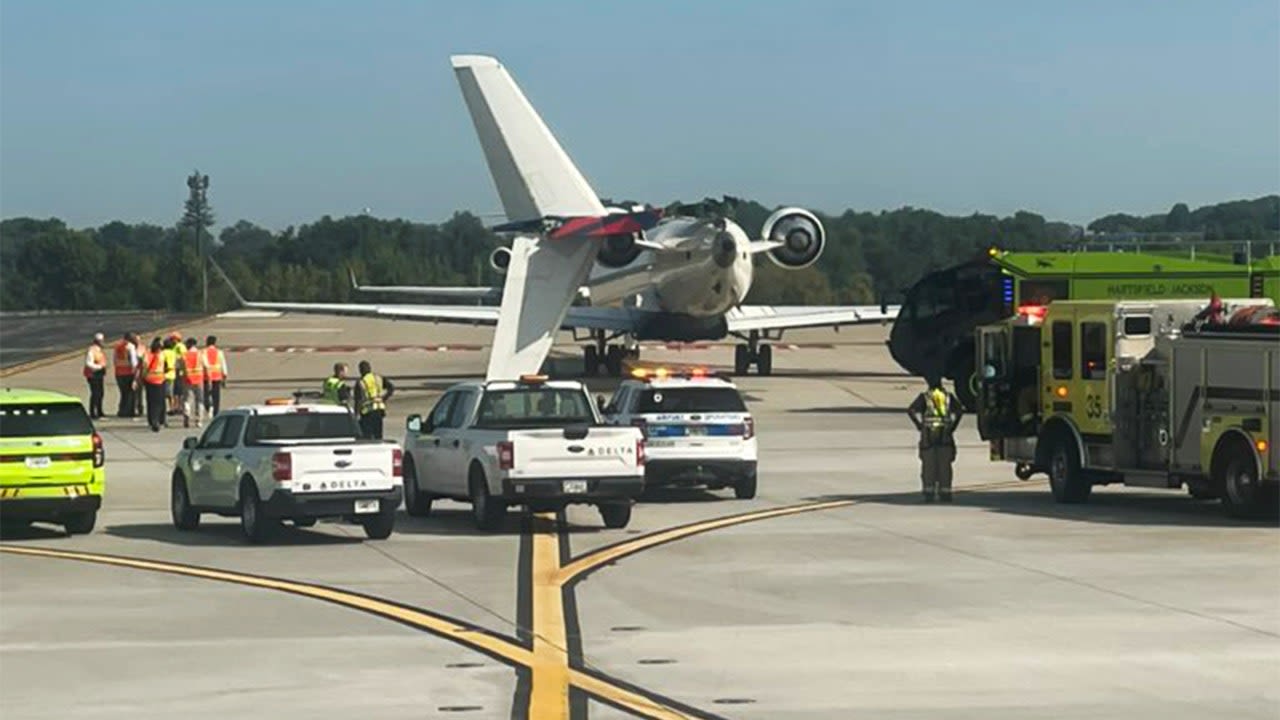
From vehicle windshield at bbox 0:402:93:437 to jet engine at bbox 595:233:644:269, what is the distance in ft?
86.1

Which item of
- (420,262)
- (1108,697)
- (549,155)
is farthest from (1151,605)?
(420,262)

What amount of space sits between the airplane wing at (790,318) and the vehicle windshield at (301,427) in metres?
36.6

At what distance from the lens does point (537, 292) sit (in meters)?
48.9

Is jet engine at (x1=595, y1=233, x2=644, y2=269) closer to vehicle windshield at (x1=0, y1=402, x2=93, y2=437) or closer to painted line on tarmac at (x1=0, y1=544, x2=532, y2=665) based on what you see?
vehicle windshield at (x1=0, y1=402, x2=93, y2=437)

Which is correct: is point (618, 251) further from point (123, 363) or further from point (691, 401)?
point (691, 401)

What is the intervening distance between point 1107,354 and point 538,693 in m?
15.2

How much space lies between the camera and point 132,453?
129 ft

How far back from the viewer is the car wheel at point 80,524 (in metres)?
25.7

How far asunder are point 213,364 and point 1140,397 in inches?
944

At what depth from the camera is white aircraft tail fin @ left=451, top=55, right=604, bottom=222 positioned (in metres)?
49.0

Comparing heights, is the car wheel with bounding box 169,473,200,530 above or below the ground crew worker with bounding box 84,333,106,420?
below

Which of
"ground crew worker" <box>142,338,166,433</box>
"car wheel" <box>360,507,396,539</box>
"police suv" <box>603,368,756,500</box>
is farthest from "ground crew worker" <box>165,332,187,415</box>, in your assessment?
"car wheel" <box>360,507,396,539</box>

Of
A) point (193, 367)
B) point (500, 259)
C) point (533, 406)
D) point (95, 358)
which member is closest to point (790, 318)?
point (500, 259)

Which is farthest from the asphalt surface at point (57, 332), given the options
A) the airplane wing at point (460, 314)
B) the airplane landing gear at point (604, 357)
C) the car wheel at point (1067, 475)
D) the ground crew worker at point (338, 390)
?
the car wheel at point (1067, 475)
